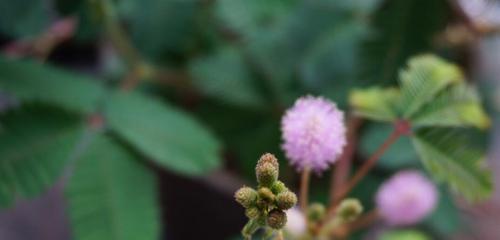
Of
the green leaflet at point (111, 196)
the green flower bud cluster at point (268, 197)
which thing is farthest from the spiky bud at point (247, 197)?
the green leaflet at point (111, 196)

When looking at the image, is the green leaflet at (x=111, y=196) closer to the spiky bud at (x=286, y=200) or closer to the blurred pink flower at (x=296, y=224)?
the blurred pink flower at (x=296, y=224)

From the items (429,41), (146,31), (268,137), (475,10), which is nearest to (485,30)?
(475,10)

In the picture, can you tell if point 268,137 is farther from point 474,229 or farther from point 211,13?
point 474,229

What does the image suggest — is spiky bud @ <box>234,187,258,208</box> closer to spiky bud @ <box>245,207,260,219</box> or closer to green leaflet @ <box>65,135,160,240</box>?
spiky bud @ <box>245,207,260,219</box>

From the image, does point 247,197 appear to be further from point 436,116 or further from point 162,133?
Result: point 162,133

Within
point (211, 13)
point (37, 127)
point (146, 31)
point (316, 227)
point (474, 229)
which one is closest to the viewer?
point (316, 227)

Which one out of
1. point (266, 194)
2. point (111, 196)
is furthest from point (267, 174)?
point (111, 196)
